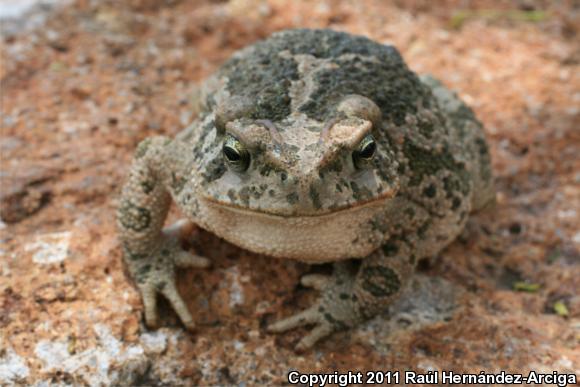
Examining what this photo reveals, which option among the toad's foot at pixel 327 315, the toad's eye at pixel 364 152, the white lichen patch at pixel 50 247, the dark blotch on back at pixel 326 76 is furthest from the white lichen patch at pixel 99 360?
the toad's eye at pixel 364 152

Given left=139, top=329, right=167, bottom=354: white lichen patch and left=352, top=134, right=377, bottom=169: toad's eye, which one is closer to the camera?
left=352, top=134, right=377, bottom=169: toad's eye

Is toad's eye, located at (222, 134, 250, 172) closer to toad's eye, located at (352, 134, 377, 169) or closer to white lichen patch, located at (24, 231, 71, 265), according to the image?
toad's eye, located at (352, 134, 377, 169)

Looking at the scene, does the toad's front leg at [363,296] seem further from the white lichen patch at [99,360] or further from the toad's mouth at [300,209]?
the white lichen patch at [99,360]

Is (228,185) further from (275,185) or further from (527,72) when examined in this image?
(527,72)

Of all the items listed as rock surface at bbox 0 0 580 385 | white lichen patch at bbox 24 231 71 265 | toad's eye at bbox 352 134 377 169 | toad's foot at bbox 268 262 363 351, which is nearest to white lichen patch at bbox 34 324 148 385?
rock surface at bbox 0 0 580 385

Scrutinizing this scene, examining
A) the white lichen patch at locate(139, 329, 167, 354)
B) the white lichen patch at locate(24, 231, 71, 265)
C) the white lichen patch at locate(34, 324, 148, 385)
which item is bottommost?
the white lichen patch at locate(139, 329, 167, 354)

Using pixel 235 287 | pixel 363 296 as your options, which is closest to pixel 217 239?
pixel 235 287

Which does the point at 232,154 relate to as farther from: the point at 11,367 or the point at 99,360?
the point at 11,367
